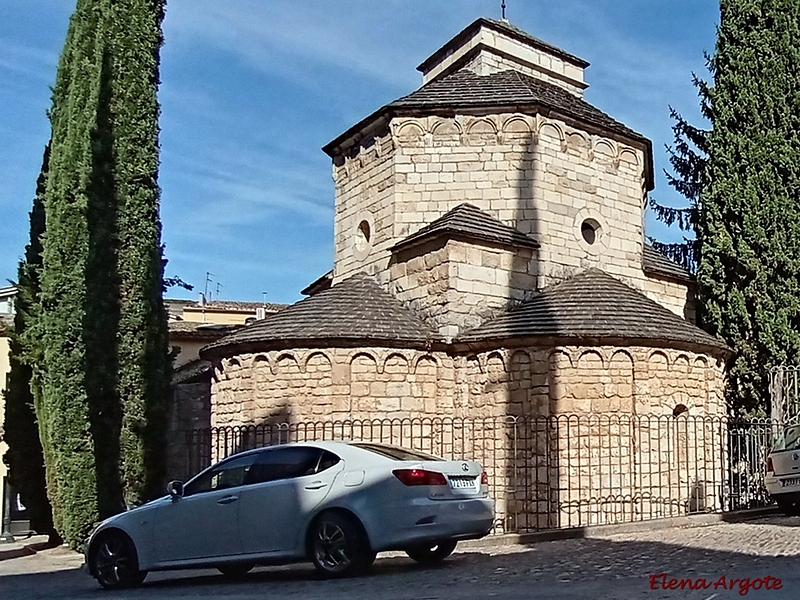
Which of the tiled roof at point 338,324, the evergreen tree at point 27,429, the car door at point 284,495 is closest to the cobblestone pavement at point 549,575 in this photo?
the car door at point 284,495

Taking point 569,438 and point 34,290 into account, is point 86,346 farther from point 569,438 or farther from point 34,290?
point 569,438

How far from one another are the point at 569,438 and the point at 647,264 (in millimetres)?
6023

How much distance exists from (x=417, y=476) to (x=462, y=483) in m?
0.62

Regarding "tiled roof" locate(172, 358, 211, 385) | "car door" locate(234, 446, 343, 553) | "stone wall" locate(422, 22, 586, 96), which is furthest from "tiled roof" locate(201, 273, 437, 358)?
"stone wall" locate(422, 22, 586, 96)

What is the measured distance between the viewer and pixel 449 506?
8039 mm

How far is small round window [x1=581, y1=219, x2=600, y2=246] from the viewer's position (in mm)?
17422

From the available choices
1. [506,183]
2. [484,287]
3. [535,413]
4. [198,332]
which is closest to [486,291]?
[484,287]

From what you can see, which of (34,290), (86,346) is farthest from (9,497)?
(86,346)

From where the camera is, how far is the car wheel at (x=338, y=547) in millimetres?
7777

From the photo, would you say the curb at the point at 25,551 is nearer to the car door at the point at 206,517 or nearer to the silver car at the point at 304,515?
the silver car at the point at 304,515

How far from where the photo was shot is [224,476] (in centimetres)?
855

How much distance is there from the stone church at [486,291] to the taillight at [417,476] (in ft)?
20.5

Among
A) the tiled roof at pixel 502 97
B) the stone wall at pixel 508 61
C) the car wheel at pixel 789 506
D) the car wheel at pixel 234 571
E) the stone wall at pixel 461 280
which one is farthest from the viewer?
the stone wall at pixel 508 61
